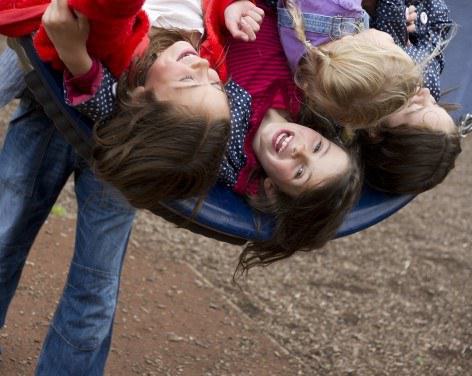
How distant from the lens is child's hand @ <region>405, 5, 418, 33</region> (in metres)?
2.69

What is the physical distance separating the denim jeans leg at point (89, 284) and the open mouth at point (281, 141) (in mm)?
430

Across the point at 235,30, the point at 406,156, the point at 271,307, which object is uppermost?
the point at 235,30

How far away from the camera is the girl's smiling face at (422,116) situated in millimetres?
2480

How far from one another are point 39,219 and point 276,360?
1.23 meters

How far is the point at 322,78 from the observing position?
228 centimetres

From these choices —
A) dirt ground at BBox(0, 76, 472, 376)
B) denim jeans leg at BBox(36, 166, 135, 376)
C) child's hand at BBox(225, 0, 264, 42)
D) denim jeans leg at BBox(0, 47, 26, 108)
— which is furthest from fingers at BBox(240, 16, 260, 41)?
dirt ground at BBox(0, 76, 472, 376)

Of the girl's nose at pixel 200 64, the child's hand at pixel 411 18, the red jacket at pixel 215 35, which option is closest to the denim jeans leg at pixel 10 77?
the red jacket at pixel 215 35

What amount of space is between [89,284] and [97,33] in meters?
0.86

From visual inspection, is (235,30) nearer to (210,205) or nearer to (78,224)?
(210,205)

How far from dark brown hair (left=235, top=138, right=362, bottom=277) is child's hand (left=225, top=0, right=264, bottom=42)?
363 mm

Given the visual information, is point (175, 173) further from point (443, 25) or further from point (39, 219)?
point (443, 25)

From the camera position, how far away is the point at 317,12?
240cm

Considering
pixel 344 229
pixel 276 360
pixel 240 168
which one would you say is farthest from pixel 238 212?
pixel 276 360

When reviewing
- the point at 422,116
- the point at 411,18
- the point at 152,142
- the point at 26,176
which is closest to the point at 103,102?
the point at 152,142
